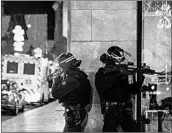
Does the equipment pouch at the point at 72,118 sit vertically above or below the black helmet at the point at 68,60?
below

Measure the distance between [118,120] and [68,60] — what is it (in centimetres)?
90

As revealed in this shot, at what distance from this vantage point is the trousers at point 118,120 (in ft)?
16.0

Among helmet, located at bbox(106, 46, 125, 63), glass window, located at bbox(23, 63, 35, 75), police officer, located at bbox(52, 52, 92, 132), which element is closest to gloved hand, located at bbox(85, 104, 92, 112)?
police officer, located at bbox(52, 52, 92, 132)

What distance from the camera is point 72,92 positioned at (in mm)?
4789

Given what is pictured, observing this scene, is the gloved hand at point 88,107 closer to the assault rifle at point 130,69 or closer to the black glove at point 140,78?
the assault rifle at point 130,69

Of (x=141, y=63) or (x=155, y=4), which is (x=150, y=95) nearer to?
(x=141, y=63)

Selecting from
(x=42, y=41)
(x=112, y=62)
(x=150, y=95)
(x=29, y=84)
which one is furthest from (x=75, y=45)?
(x=29, y=84)

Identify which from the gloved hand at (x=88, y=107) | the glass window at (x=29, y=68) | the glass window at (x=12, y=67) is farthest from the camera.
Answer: the glass window at (x=29, y=68)

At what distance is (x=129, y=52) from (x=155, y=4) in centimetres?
75

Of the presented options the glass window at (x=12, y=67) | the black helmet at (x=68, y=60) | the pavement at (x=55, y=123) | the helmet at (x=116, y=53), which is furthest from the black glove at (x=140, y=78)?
the glass window at (x=12, y=67)

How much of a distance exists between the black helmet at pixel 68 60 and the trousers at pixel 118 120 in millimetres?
681

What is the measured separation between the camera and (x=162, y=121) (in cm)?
547

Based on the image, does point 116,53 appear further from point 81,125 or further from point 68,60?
point 81,125

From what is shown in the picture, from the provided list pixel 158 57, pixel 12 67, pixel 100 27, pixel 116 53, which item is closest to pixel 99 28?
pixel 100 27
